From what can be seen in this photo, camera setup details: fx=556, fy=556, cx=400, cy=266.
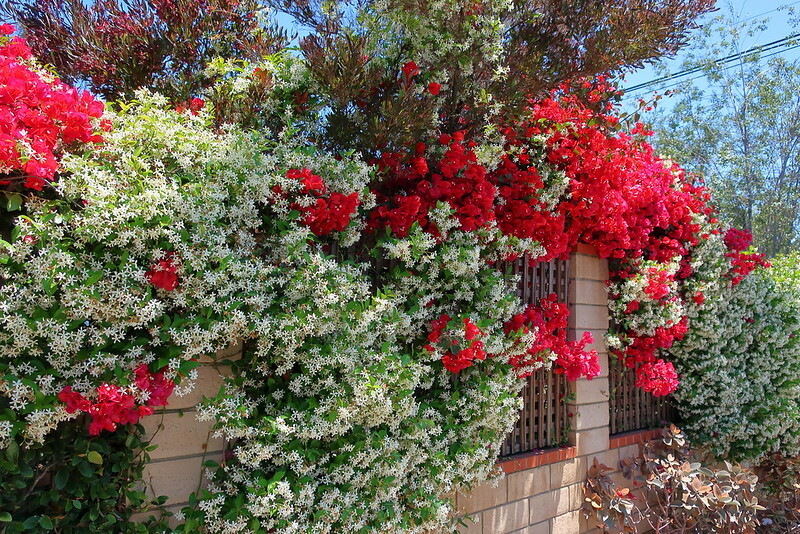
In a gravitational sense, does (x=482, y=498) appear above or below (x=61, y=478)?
below

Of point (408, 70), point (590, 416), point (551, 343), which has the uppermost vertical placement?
point (408, 70)

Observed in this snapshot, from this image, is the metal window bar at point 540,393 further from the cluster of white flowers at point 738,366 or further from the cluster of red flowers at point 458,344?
the cluster of white flowers at point 738,366

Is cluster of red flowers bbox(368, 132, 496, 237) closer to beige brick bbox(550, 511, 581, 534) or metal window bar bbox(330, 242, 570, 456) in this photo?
metal window bar bbox(330, 242, 570, 456)

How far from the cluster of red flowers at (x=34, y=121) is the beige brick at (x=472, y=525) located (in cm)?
255

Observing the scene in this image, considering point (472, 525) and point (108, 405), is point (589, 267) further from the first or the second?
point (108, 405)

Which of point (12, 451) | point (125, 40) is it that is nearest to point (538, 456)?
point (12, 451)

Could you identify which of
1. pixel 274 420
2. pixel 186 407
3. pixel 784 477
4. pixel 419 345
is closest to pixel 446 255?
pixel 419 345

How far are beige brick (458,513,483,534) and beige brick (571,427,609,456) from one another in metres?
1.12

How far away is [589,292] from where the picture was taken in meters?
4.25

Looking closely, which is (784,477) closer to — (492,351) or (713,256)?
(713,256)

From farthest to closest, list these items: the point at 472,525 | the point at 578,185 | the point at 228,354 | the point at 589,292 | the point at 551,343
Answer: the point at 589,292
the point at 578,185
the point at 551,343
the point at 472,525
the point at 228,354

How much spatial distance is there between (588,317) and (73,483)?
3.48 m

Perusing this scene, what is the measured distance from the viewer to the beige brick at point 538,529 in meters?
3.51

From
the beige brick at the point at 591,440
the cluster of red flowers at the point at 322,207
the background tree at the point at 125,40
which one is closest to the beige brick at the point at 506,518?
the beige brick at the point at 591,440
